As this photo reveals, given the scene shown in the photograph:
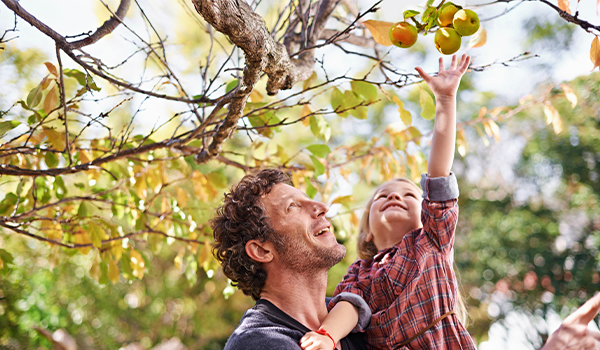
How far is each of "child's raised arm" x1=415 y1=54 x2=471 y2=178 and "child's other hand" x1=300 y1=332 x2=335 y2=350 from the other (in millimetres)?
600

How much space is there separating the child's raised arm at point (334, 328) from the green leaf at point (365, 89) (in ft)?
2.31

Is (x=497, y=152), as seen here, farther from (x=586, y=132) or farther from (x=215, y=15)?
(x=215, y=15)

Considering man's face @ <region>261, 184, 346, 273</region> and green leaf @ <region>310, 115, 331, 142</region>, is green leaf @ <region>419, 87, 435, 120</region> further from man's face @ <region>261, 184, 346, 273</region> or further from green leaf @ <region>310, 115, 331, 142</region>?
man's face @ <region>261, 184, 346, 273</region>

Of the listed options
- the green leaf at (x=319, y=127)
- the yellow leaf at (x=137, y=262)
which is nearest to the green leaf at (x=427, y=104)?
the green leaf at (x=319, y=127)

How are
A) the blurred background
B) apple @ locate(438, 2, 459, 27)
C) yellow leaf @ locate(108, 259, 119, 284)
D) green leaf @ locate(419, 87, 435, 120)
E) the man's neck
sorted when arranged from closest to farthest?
1. apple @ locate(438, 2, 459, 27)
2. the man's neck
3. green leaf @ locate(419, 87, 435, 120)
4. yellow leaf @ locate(108, 259, 119, 284)
5. the blurred background

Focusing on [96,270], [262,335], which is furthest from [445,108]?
[96,270]

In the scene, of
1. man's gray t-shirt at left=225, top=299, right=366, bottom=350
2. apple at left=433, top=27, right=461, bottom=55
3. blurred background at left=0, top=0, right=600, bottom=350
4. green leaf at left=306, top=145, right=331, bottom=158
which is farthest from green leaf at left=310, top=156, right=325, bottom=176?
blurred background at left=0, top=0, right=600, bottom=350

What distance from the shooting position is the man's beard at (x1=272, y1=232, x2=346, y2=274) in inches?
55.7

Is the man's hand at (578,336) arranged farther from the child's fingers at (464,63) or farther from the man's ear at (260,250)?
the man's ear at (260,250)

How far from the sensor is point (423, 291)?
4.47 feet

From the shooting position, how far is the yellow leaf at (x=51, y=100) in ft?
4.73

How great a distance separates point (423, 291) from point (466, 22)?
2.59ft

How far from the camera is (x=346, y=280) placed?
5.59 ft

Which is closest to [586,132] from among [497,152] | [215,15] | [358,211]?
[497,152]
